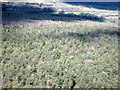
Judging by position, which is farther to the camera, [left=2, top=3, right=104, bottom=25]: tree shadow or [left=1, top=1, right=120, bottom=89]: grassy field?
[left=2, top=3, right=104, bottom=25]: tree shadow

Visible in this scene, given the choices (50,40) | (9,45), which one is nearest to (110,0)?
(50,40)

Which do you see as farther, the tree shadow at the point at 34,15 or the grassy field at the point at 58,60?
the tree shadow at the point at 34,15

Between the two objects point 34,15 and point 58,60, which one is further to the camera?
point 34,15

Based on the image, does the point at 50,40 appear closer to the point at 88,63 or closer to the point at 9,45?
the point at 9,45

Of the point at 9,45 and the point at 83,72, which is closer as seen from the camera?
the point at 83,72

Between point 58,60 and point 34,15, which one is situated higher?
point 34,15

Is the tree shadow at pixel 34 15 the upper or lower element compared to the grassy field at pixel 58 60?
upper

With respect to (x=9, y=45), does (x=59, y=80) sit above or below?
below

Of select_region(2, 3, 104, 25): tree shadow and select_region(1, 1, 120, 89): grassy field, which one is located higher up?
select_region(2, 3, 104, 25): tree shadow
